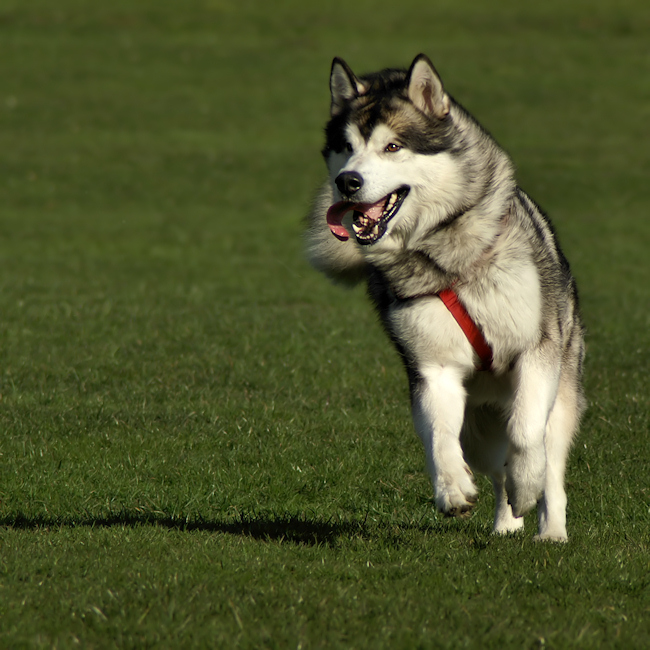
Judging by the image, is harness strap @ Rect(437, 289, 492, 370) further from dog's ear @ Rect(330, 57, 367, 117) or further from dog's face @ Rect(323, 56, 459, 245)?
dog's ear @ Rect(330, 57, 367, 117)

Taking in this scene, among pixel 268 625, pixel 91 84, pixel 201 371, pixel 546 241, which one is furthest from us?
pixel 91 84

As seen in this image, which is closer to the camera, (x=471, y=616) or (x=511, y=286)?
(x=471, y=616)

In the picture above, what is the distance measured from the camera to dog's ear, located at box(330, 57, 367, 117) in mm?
5242

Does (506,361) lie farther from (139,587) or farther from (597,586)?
(139,587)

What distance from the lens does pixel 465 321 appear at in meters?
4.89

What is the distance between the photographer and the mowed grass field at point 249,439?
4035 millimetres

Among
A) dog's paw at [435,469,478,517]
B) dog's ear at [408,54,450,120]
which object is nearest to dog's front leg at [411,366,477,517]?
dog's paw at [435,469,478,517]

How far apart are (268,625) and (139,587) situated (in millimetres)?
668

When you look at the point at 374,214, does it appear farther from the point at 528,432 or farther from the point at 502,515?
the point at 502,515

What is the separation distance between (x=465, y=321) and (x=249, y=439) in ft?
8.61

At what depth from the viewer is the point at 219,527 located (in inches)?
222

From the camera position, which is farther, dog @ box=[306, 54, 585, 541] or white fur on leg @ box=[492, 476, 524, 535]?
white fur on leg @ box=[492, 476, 524, 535]

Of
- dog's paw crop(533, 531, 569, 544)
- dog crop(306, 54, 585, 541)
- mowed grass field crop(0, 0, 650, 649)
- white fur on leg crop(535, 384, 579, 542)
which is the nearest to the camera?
mowed grass field crop(0, 0, 650, 649)

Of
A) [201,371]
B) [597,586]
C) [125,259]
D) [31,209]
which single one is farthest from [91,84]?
[597,586]
